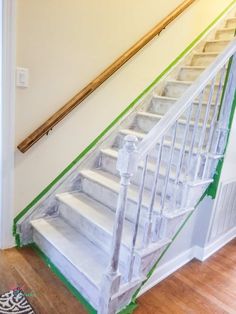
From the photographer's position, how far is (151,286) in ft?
5.89

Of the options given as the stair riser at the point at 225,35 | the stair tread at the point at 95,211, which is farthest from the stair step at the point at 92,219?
the stair riser at the point at 225,35

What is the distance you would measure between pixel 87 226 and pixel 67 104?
36.3 inches

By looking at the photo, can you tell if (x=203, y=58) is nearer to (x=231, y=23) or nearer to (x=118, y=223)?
(x=231, y=23)

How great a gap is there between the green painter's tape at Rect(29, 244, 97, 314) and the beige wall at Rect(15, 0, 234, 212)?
0.37 meters

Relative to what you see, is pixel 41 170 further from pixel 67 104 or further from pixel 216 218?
pixel 216 218

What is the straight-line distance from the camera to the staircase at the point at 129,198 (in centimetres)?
133

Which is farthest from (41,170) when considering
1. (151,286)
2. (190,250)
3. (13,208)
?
(190,250)

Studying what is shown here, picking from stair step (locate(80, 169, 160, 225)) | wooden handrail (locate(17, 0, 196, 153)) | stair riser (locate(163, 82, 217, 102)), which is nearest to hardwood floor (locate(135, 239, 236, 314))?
stair step (locate(80, 169, 160, 225))

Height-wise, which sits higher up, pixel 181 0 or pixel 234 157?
pixel 181 0

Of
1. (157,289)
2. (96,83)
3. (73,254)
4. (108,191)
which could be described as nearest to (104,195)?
(108,191)

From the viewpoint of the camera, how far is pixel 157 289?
1.78 meters

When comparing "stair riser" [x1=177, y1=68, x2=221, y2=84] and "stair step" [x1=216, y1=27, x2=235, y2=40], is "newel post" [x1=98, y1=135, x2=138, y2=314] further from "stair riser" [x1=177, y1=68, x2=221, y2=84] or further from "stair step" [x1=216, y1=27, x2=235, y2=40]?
"stair step" [x1=216, y1=27, x2=235, y2=40]

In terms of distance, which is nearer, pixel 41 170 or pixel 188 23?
pixel 41 170

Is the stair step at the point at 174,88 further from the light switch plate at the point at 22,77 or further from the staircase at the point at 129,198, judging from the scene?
the light switch plate at the point at 22,77
